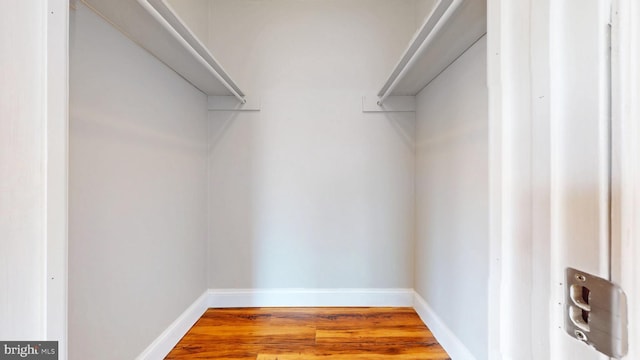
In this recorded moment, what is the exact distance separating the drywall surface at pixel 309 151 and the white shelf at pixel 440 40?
484 mm

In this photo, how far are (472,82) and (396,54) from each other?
946 mm

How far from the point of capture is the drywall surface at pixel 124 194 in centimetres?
104

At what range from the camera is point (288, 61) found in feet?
7.09

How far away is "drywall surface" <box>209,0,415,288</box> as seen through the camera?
215 centimetres

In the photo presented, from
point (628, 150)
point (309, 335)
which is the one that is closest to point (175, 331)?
point (309, 335)
